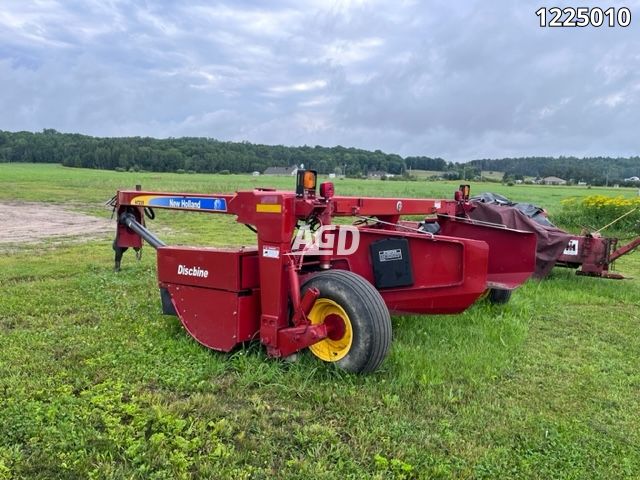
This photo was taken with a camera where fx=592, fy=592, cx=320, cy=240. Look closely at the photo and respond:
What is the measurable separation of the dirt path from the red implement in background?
8.96m

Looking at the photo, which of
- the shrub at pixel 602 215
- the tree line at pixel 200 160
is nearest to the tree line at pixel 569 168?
the tree line at pixel 200 160

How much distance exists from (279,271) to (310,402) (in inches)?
37.7

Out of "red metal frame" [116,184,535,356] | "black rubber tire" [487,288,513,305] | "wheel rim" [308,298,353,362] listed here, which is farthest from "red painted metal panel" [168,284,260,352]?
"black rubber tire" [487,288,513,305]

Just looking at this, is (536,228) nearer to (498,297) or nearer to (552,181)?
(498,297)

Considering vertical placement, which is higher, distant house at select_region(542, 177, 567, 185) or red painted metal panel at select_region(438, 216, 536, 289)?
distant house at select_region(542, 177, 567, 185)

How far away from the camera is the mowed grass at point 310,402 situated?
3154 millimetres

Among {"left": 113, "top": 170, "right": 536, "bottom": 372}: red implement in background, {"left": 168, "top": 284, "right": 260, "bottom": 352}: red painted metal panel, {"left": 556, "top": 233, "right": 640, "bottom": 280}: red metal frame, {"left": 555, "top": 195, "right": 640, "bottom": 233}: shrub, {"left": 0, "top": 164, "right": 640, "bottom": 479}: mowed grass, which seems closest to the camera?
{"left": 0, "top": 164, "right": 640, "bottom": 479}: mowed grass

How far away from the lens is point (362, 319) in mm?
4066

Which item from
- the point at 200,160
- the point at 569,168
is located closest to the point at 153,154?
the point at 200,160

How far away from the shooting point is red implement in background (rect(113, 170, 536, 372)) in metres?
4.20

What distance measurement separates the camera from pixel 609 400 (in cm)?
422

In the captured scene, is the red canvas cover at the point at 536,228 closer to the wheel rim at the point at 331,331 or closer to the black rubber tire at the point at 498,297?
the black rubber tire at the point at 498,297

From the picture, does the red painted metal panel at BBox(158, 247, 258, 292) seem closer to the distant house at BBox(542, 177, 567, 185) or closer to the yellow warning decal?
the yellow warning decal

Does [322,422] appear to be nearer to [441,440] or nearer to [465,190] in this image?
[441,440]
